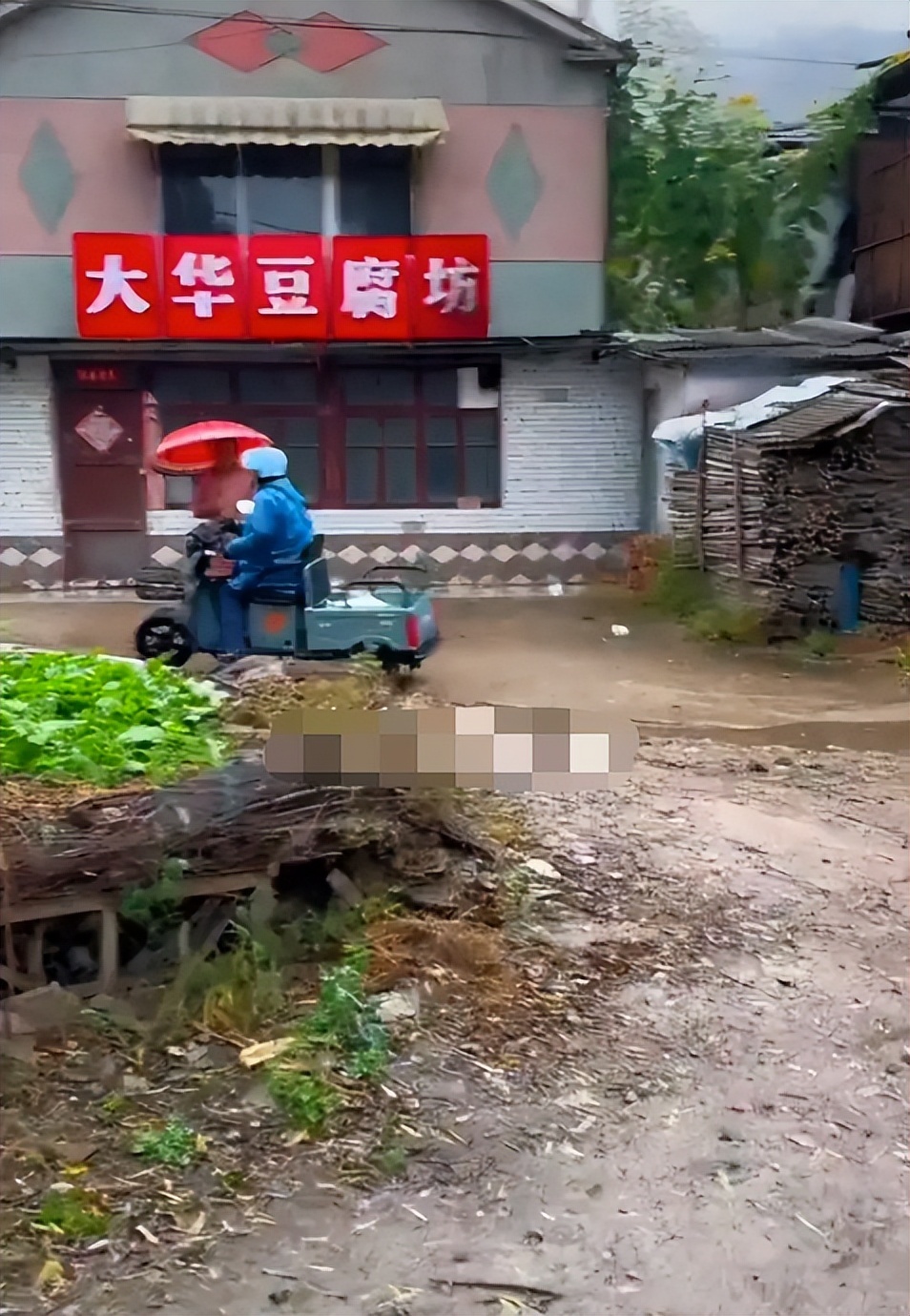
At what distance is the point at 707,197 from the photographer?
952 cm

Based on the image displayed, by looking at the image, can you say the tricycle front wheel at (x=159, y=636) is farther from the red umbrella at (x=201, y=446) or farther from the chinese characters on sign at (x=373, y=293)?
the chinese characters on sign at (x=373, y=293)

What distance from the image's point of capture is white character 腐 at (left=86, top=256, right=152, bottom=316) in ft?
28.1

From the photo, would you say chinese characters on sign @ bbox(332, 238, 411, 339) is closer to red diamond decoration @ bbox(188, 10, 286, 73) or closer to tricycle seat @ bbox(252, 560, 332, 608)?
red diamond decoration @ bbox(188, 10, 286, 73)

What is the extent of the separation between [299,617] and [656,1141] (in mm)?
3303

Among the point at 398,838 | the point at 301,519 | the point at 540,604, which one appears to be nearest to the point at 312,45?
the point at 540,604

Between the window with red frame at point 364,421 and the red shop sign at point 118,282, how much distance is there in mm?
533

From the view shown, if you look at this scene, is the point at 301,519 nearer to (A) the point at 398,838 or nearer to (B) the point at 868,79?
(A) the point at 398,838

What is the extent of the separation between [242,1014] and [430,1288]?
0.83 metres

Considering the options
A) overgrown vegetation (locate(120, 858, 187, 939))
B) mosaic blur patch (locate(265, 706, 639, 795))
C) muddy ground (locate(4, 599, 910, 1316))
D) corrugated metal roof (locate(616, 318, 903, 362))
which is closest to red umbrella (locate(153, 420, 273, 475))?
corrugated metal roof (locate(616, 318, 903, 362))

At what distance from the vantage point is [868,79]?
963 centimetres

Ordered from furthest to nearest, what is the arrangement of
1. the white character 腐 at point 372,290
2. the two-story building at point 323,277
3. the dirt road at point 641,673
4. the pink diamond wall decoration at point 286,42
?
the white character 腐 at point 372,290 < the two-story building at point 323,277 < the pink diamond wall decoration at point 286,42 < the dirt road at point 641,673

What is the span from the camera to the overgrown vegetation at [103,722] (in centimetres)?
302

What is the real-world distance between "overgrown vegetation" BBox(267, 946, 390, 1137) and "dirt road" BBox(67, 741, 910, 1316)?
7 centimetres

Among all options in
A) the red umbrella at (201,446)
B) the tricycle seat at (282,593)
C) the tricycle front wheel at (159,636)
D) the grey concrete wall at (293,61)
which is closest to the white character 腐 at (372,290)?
the grey concrete wall at (293,61)
